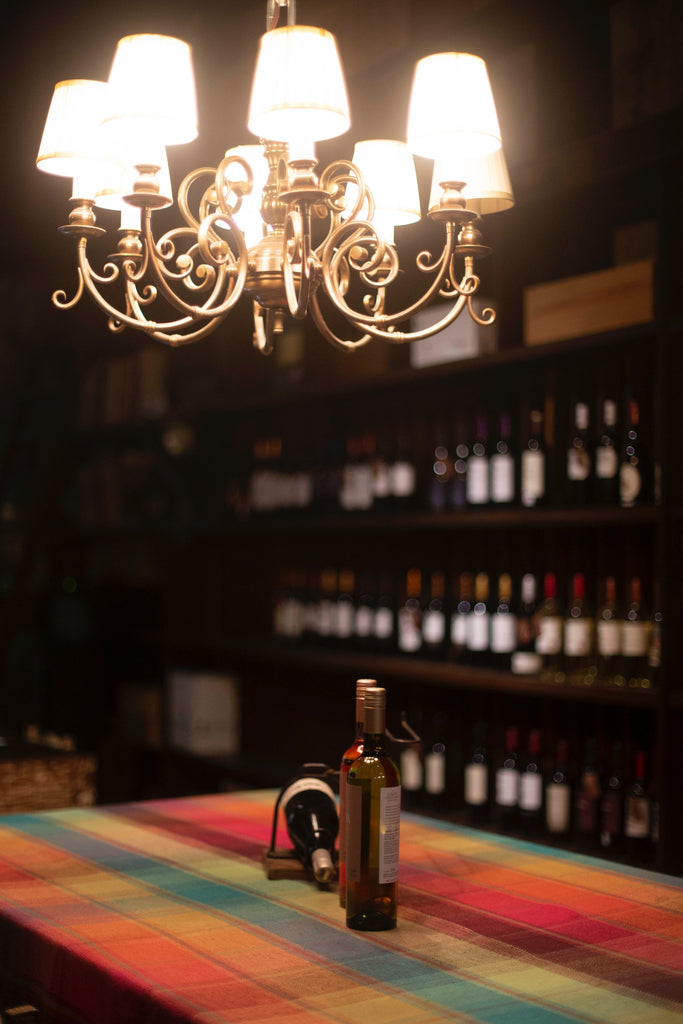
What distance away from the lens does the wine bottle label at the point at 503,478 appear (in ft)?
10.2

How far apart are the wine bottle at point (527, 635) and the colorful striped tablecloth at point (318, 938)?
3.53 ft

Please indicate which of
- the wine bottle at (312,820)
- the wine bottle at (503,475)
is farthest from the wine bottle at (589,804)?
the wine bottle at (312,820)

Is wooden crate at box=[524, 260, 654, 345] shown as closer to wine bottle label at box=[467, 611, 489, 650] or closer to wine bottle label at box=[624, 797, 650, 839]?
wine bottle label at box=[467, 611, 489, 650]

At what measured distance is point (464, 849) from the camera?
1.94m

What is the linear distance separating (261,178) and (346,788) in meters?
1.19

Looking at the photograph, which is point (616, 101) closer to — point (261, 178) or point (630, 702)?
point (261, 178)

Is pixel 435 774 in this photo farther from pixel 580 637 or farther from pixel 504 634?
pixel 580 637

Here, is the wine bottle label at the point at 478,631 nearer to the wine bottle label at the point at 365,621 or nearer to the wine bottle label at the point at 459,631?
the wine bottle label at the point at 459,631

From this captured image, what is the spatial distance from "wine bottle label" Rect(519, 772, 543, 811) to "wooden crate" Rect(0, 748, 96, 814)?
1.54 metres

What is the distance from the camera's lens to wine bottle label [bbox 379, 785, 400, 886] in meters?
1.48

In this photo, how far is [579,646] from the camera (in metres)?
2.88

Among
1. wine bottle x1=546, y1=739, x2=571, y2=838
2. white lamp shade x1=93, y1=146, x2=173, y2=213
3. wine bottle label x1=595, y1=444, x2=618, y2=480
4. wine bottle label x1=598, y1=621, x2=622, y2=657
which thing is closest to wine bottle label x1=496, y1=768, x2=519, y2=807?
wine bottle x1=546, y1=739, x2=571, y2=838

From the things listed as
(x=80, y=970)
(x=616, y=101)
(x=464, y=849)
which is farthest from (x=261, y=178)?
(x=80, y=970)

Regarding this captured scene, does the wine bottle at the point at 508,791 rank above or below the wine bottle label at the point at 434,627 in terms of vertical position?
below
